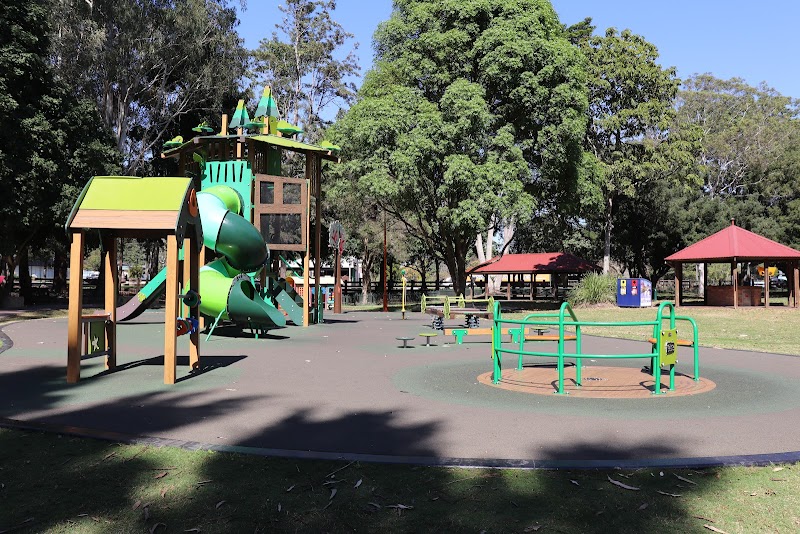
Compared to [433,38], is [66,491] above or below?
below

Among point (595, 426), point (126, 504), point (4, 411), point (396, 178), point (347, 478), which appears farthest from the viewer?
point (396, 178)

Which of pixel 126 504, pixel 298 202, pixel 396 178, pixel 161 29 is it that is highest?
pixel 161 29

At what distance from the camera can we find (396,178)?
28812mm

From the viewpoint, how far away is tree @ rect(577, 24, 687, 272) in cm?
3941

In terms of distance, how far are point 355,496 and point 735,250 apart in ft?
110

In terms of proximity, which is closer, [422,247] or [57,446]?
[57,446]

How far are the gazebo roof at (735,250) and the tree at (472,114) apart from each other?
9.84 metres

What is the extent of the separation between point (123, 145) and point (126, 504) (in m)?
36.0

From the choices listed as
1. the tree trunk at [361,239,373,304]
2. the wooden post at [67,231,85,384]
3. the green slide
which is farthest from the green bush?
the wooden post at [67,231,85,384]

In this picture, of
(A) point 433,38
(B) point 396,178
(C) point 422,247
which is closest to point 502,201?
(B) point 396,178

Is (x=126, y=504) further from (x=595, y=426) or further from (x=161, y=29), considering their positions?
(x=161, y=29)

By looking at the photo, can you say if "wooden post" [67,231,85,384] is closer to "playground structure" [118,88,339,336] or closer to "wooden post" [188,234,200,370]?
"wooden post" [188,234,200,370]

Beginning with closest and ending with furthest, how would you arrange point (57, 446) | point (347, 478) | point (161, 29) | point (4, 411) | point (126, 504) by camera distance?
point (126, 504), point (347, 478), point (57, 446), point (4, 411), point (161, 29)

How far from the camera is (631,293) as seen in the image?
32.8 meters
